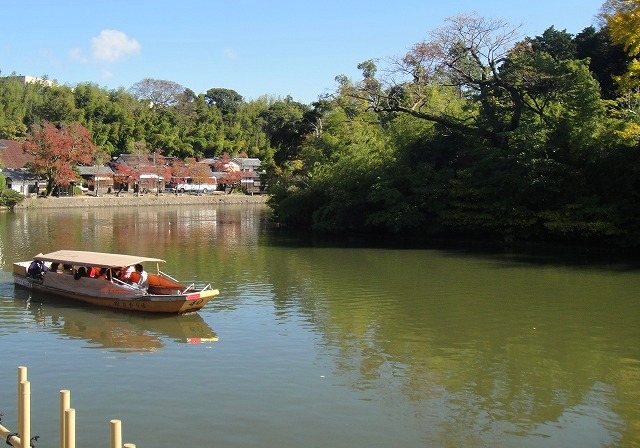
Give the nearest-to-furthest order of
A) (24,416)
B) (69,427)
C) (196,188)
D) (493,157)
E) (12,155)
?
(69,427) < (24,416) < (493,157) < (12,155) < (196,188)

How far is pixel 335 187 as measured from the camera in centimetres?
4019

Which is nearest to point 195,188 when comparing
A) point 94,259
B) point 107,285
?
point 94,259

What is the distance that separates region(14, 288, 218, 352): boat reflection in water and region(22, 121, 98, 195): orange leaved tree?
1992 inches

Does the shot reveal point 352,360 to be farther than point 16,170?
No

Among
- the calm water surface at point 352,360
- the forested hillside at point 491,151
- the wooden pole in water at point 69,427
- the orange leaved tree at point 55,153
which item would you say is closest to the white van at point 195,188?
the orange leaved tree at point 55,153

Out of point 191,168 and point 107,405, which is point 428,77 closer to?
point 107,405

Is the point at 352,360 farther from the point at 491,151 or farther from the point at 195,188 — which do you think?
the point at 195,188

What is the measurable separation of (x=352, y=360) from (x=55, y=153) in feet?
196

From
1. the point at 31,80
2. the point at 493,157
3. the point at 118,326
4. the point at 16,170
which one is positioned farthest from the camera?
the point at 31,80

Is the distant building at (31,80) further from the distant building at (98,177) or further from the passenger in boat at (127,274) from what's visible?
the passenger in boat at (127,274)

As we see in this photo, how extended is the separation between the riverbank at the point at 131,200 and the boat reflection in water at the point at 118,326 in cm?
4734

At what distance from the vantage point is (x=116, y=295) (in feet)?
60.6

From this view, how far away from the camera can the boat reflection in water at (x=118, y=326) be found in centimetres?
1570

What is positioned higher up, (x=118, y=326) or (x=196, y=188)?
(x=196, y=188)
